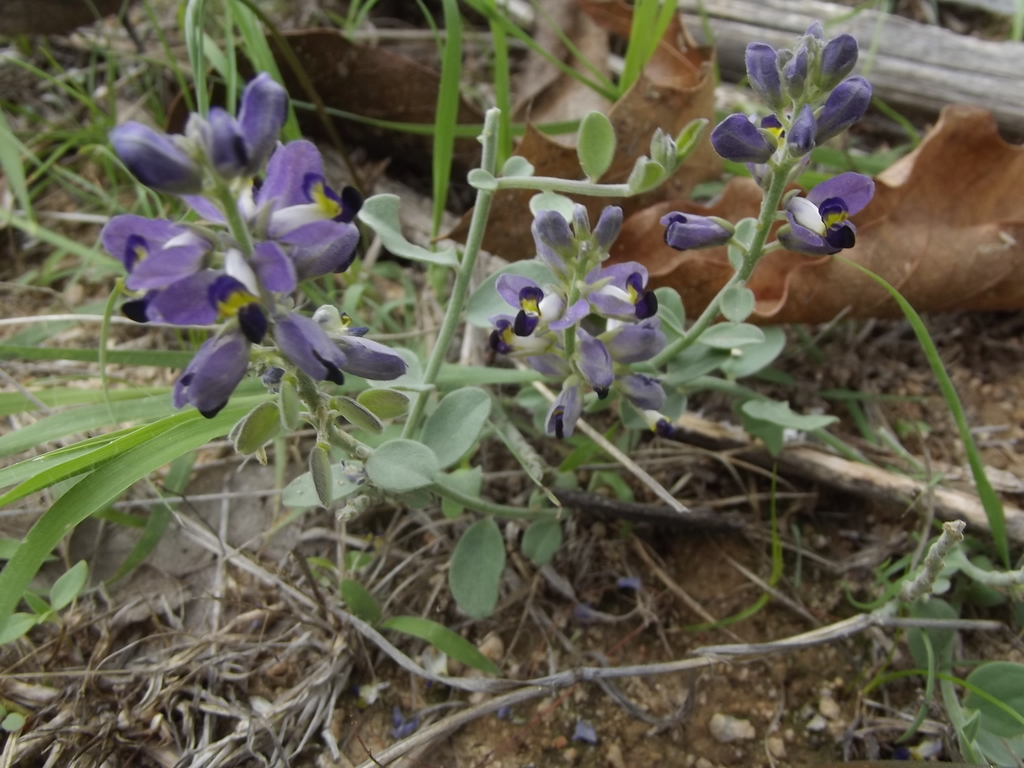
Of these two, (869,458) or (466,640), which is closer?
(466,640)

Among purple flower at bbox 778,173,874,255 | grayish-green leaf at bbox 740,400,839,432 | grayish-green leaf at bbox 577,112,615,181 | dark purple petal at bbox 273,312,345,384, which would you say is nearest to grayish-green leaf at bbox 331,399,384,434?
dark purple petal at bbox 273,312,345,384

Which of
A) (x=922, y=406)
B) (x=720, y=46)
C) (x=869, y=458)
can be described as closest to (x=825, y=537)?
(x=869, y=458)

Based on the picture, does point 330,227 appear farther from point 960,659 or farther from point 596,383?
point 960,659

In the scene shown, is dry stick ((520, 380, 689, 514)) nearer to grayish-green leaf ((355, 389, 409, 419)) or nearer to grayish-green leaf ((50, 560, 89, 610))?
grayish-green leaf ((355, 389, 409, 419))

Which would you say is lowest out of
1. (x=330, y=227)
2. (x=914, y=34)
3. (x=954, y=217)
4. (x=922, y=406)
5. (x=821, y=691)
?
(x=821, y=691)

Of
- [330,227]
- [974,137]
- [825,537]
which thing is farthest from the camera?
[974,137]

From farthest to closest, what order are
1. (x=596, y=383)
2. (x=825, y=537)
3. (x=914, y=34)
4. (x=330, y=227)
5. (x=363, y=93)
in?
1. (x=914, y=34)
2. (x=363, y=93)
3. (x=825, y=537)
4. (x=596, y=383)
5. (x=330, y=227)

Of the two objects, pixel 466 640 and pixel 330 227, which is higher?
pixel 330 227

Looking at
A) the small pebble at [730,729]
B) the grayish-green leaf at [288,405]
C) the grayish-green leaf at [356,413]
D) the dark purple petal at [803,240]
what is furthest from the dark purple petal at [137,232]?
the small pebble at [730,729]
